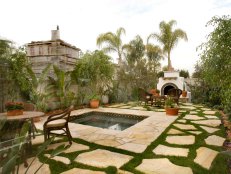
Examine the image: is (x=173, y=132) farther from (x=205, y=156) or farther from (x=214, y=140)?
(x=205, y=156)

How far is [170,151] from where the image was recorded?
3.75 metres

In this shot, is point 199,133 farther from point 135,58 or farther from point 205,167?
point 135,58

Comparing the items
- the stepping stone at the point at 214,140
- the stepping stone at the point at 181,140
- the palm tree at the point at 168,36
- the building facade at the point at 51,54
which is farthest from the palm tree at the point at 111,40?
the stepping stone at the point at 214,140

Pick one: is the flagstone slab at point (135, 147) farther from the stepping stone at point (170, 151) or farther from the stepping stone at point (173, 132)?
the stepping stone at point (173, 132)

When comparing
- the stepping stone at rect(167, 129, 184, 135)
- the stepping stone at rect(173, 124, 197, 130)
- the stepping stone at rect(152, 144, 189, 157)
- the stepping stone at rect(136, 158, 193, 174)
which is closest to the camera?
the stepping stone at rect(136, 158, 193, 174)

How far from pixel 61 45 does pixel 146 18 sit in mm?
6369

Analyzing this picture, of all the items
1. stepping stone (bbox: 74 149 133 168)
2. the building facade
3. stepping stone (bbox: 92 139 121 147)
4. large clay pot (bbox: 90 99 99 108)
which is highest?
the building facade

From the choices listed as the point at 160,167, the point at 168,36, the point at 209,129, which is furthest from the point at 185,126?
the point at 168,36

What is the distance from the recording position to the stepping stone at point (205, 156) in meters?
3.19

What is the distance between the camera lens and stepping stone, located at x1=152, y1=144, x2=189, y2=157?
3.59m

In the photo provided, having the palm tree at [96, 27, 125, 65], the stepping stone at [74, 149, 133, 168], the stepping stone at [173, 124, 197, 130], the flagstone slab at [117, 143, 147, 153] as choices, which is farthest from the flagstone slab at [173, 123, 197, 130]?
the palm tree at [96, 27, 125, 65]

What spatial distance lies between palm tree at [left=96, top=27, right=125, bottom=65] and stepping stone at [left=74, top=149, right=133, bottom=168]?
13.8 meters

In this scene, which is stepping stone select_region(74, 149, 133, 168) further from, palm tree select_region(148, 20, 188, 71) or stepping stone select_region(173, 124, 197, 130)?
palm tree select_region(148, 20, 188, 71)

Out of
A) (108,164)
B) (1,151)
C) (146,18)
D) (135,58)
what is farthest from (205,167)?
(135,58)
